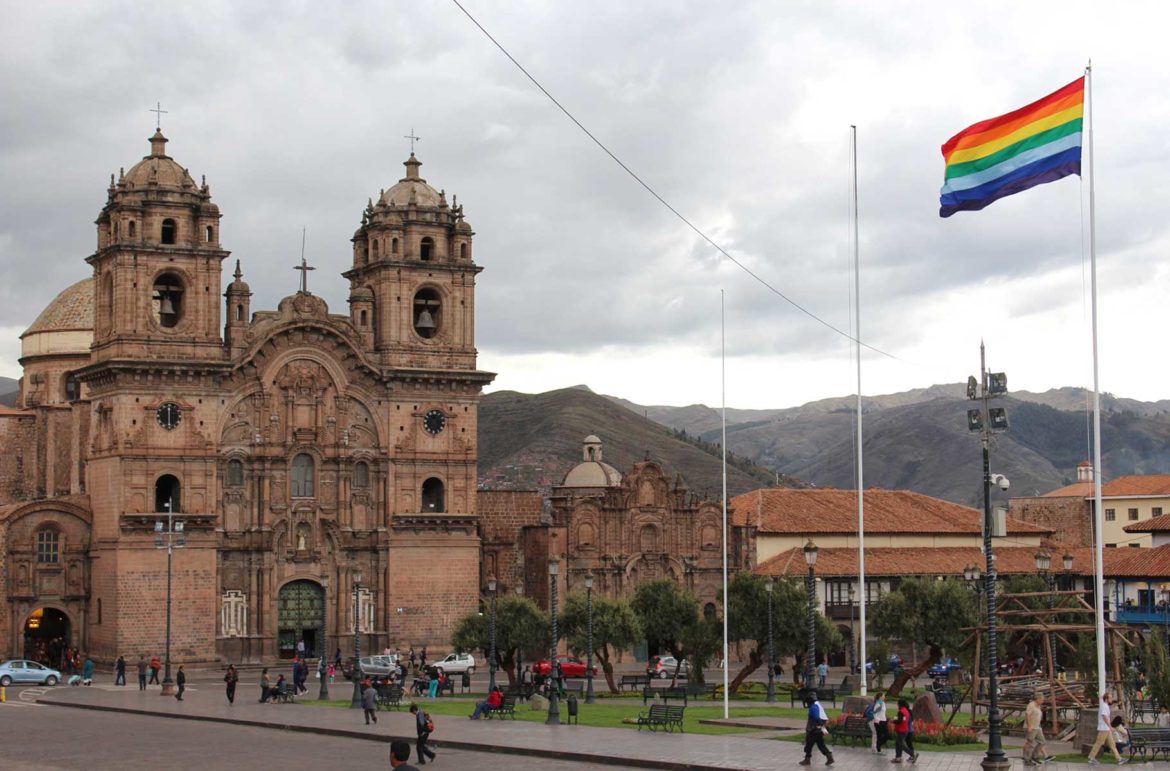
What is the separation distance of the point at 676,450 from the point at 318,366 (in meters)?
115

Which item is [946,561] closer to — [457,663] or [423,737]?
[457,663]

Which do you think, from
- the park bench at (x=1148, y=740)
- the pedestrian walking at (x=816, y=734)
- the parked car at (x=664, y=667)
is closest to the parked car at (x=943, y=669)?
the parked car at (x=664, y=667)

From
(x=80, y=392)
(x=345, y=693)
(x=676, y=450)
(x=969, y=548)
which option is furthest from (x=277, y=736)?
(x=676, y=450)

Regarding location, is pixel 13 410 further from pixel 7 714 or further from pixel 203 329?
pixel 7 714

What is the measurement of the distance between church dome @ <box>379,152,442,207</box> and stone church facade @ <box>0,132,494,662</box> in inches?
4.3

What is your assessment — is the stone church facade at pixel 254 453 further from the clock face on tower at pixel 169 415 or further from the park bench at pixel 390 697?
the park bench at pixel 390 697

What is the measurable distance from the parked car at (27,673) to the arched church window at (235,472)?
11.9 metres

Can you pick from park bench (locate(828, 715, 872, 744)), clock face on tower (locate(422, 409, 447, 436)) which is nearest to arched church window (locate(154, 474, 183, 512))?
clock face on tower (locate(422, 409, 447, 436))

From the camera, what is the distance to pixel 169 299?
7412 cm

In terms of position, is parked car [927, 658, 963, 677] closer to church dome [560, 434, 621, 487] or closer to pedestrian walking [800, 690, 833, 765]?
church dome [560, 434, 621, 487]

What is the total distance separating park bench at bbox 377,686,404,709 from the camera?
52.8 meters

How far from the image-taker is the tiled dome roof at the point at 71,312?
8969 centimetres

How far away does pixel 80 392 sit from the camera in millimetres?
86000

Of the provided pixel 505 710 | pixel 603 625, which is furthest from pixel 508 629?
pixel 505 710
